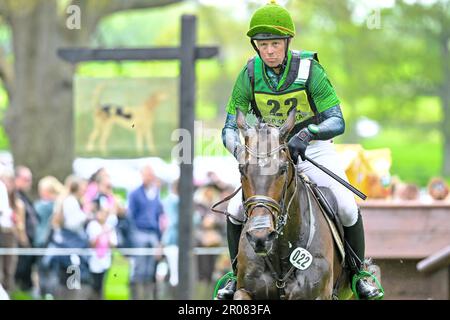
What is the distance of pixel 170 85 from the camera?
14406mm

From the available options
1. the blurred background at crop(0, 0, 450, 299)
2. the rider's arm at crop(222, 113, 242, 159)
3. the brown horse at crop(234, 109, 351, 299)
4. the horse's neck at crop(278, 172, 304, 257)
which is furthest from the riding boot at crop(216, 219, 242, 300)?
the blurred background at crop(0, 0, 450, 299)

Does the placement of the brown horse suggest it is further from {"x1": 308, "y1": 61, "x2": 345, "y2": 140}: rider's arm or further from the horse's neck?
{"x1": 308, "y1": 61, "x2": 345, "y2": 140}: rider's arm

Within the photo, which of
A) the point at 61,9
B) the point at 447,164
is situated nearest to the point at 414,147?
the point at 447,164

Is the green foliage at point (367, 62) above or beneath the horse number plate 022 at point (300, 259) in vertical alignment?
above

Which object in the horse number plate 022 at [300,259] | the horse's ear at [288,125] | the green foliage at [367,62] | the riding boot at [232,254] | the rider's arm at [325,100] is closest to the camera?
the horse's ear at [288,125]

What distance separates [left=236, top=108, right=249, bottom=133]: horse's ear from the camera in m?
7.16

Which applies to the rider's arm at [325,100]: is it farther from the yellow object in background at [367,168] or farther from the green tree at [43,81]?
the green tree at [43,81]

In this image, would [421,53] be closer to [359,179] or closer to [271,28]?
[359,179]

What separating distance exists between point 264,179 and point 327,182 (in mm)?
1331

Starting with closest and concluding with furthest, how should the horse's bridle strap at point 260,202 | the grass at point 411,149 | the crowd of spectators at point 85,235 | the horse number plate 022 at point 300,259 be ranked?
the horse's bridle strap at point 260,202 < the horse number plate 022 at point 300,259 < the crowd of spectators at point 85,235 < the grass at point 411,149

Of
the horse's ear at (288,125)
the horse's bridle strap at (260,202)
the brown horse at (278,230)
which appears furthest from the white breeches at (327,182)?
the horse's bridle strap at (260,202)

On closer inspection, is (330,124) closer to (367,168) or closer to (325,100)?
(325,100)

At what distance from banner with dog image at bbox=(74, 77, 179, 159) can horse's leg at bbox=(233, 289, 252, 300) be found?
7.02 m

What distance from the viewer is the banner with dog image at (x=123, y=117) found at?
47.3ft
